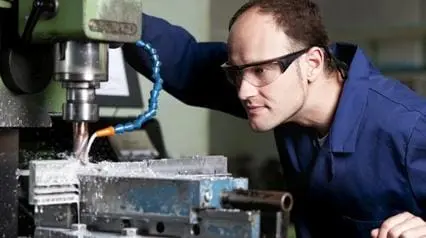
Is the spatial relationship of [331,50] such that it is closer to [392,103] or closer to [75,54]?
[392,103]

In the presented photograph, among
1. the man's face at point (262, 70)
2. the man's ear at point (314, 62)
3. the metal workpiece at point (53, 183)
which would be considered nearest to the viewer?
the metal workpiece at point (53, 183)

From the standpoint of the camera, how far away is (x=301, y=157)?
1492mm

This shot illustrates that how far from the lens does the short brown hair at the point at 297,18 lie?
1332mm

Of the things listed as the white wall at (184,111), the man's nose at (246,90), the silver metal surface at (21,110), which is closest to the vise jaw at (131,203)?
the silver metal surface at (21,110)

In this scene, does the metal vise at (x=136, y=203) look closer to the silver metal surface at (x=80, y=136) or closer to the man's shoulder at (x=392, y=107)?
the silver metal surface at (x=80, y=136)

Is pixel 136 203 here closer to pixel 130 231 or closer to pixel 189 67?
pixel 130 231

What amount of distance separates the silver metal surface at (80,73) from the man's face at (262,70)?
36 centimetres

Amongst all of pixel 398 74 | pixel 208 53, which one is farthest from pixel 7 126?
pixel 398 74

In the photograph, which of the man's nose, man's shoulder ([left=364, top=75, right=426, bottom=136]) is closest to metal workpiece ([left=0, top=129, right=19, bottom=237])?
the man's nose

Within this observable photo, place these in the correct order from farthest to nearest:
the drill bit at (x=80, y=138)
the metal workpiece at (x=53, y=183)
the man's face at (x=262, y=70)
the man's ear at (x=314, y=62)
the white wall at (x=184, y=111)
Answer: the white wall at (x=184, y=111) < the man's ear at (x=314, y=62) < the man's face at (x=262, y=70) < the drill bit at (x=80, y=138) < the metal workpiece at (x=53, y=183)

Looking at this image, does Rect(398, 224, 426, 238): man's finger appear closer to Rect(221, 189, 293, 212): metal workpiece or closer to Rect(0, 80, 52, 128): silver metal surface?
Rect(221, 189, 293, 212): metal workpiece

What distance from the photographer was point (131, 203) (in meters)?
0.90

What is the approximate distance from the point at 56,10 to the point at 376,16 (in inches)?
73.8

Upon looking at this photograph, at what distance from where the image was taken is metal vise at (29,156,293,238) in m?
0.84
